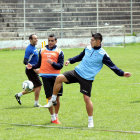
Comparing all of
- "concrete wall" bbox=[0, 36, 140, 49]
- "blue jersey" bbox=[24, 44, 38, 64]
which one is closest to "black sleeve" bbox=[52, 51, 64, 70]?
"blue jersey" bbox=[24, 44, 38, 64]

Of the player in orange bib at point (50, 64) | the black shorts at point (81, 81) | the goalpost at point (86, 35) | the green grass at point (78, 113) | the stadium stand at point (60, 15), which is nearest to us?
the green grass at point (78, 113)

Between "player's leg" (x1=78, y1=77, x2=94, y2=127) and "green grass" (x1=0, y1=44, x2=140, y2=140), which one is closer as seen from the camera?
"green grass" (x1=0, y1=44, x2=140, y2=140)

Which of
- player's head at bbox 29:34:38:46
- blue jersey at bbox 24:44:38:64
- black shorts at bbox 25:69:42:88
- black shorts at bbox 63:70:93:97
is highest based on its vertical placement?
player's head at bbox 29:34:38:46

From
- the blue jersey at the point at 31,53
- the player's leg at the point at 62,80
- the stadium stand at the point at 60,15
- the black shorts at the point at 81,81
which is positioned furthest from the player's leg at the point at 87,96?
the stadium stand at the point at 60,15

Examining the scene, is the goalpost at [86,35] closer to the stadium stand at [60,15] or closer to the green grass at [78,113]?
the stadium stand at [60,15]

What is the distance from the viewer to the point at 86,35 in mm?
36781

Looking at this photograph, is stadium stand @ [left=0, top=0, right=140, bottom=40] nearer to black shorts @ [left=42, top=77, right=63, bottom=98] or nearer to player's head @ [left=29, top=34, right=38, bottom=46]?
player's head @ [left=29, top=34, right=38, bottom=46]

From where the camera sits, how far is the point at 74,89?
48.3 ft

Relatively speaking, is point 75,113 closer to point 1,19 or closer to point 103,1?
point 1,19

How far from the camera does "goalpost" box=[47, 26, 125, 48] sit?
1396 inches

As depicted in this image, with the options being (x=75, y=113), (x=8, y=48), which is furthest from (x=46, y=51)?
(x=8, y=48)

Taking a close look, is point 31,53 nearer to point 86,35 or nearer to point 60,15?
point 86,35

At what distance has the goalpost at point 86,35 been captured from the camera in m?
35.5

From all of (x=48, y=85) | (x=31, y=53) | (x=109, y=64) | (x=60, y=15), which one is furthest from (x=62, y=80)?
(x=60, y=15)
